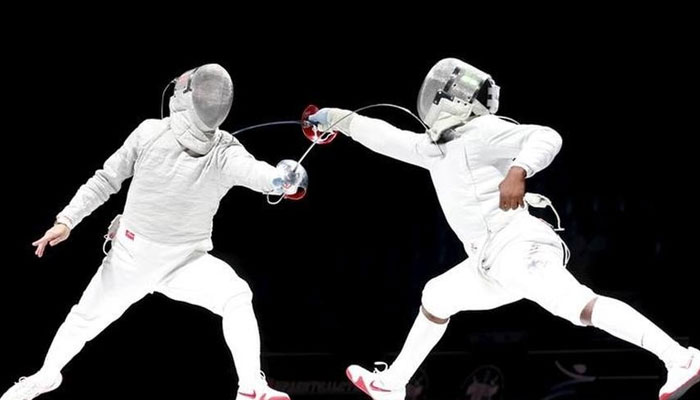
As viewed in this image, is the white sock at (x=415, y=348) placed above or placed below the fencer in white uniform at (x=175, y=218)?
below

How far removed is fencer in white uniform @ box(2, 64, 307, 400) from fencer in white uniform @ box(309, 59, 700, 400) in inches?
16.8

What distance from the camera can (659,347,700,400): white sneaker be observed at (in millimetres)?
2520

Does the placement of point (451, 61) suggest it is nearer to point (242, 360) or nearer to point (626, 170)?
point (242, 360)

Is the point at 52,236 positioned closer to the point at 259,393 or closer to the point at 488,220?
the point at 259,393

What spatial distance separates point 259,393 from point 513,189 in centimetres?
91

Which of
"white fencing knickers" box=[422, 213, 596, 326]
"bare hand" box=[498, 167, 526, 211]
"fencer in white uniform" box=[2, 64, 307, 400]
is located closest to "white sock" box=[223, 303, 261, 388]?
"fencer in white uniform" box=[2, 64, 307, 400]

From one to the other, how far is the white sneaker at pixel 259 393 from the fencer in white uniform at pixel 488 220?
0.49m

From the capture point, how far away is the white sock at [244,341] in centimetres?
287

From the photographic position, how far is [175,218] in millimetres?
2998

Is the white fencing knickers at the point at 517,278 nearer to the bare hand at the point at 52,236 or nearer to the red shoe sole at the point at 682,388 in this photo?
the red shoe sole at the point at 682,388

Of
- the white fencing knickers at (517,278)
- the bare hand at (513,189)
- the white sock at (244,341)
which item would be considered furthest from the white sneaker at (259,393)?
the bare hand at (513,189)

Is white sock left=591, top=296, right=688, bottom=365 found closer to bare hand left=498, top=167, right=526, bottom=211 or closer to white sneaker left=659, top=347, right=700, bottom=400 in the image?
white sneaker left=659, top=347, right=700, bottom=400

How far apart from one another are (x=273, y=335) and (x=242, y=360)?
142 cm

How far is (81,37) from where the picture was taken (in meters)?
3.95
